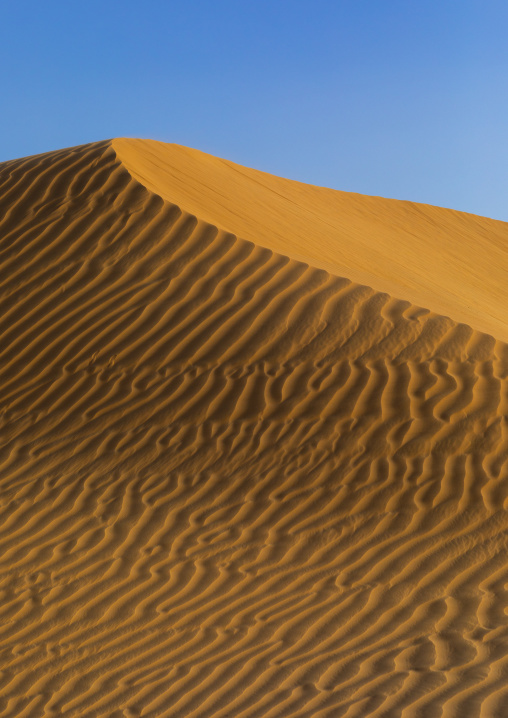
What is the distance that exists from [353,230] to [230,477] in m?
9.54

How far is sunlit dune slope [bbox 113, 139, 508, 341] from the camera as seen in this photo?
9.77 metres

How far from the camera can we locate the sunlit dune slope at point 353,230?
32.0 feet

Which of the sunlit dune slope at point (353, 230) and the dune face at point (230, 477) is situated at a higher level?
the sunlit dune slope at point (353, 230)

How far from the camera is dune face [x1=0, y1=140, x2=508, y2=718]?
4.34m

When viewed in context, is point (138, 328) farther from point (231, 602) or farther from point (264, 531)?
point (231, 602)

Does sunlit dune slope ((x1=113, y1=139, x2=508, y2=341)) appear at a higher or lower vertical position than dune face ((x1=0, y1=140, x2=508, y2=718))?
higher

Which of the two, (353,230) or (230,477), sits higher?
(353,230)

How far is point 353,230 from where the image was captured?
1483 centimetres

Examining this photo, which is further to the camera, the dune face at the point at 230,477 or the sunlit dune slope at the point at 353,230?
the sunlit dune slope at the point at 353,230

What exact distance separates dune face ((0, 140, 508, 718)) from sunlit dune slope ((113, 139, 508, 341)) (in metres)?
0.36

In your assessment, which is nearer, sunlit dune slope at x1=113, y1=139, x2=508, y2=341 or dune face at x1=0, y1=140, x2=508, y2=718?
dune face at x1=0, y1=140, x2=508, y2=718

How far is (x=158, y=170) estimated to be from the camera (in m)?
11.2

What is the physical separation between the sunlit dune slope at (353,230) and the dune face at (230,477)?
357 millimetres

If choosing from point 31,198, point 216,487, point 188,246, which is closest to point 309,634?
point 216,487
